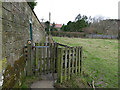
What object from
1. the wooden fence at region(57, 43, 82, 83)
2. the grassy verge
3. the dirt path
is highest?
the wooden fence at region(57, 43, 82, 83)

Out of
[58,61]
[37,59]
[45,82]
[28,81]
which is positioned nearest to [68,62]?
[58,61]

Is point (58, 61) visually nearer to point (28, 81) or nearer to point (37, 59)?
point (37, 59)

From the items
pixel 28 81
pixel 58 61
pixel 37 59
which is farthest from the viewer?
pixel 37 59

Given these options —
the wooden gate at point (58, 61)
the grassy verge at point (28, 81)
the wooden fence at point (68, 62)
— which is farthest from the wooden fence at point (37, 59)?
the wooden fence at point (68, 62)

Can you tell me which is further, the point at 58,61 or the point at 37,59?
the point at 37,59

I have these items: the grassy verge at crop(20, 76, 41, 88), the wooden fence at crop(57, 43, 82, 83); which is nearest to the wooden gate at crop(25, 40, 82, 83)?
the wooden fence at crop(57, 43, 82, 83)

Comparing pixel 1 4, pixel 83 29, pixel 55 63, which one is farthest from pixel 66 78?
pixel 83 29

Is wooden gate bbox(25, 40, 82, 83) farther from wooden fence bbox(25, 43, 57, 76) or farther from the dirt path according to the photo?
the dirt path

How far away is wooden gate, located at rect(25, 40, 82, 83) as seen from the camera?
3.08 m

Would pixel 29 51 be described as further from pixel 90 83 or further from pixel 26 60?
pixel 90 83

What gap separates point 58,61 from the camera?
3.10m

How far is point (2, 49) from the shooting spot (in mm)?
1786

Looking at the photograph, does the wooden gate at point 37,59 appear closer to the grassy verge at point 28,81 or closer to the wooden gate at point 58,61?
the wooden gate at point 58,61

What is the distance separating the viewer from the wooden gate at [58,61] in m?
3.08
